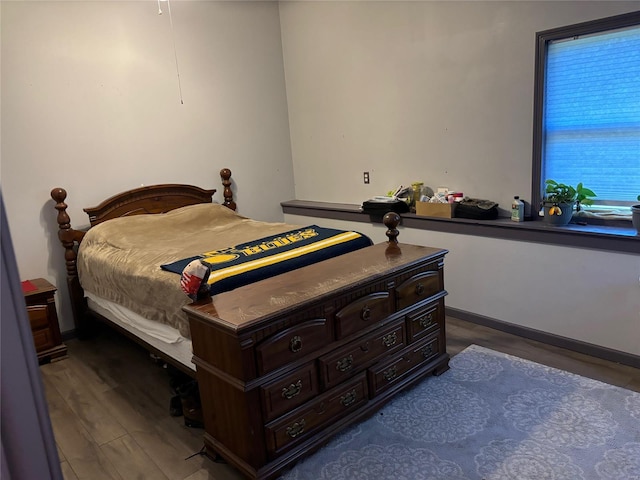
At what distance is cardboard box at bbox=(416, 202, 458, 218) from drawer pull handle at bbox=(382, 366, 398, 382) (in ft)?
4.38

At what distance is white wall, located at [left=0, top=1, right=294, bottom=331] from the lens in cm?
329

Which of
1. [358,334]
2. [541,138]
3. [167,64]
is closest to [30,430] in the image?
[358,334]

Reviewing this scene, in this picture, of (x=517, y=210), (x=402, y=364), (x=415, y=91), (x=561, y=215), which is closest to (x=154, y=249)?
(x=402, y=364)

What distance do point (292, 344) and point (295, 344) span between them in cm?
2

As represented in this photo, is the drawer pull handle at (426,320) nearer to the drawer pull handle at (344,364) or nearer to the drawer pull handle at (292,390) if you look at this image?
the drawer pull handle at (344,364)

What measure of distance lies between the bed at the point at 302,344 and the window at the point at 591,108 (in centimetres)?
110

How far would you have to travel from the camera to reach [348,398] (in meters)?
2.20

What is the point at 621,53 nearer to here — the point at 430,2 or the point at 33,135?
the point at 430,2

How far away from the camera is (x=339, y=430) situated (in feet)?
7.04

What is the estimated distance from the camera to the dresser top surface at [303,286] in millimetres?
1852

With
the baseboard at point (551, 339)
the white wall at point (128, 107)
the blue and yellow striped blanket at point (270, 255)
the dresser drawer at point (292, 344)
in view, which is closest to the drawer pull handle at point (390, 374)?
the dresser drawer at point (292, 344)

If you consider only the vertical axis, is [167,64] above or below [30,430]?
above

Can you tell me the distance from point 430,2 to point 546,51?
0.94 m

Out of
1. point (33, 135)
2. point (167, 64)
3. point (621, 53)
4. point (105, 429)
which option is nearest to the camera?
point (105, 429)
